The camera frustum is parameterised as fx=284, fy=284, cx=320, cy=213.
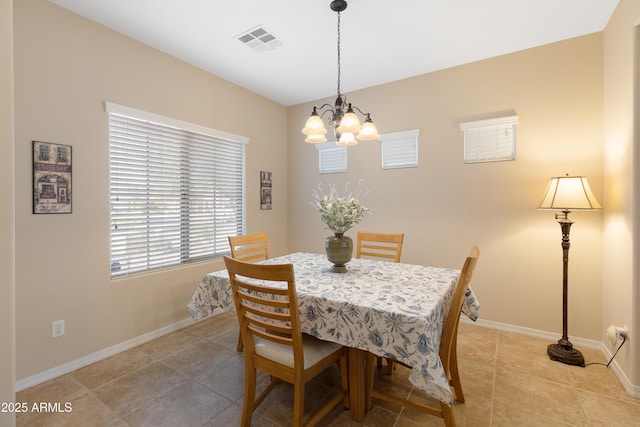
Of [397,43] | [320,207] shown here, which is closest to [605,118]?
[397,43]

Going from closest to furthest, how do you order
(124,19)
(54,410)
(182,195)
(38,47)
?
(54,410), (38,47), (124,19), (182,195)

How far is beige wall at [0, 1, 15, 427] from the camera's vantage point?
1.35 m

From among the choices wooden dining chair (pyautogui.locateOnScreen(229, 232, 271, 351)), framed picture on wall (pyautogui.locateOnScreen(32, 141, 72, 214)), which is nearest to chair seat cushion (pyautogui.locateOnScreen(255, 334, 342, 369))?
wooden dining chair (pyautogui.locateOnScreen(229, 232, 271, 351))

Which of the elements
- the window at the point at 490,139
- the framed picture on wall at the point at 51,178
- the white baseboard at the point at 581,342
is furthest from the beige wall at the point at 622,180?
the framed picture on wall at the point at 51,178

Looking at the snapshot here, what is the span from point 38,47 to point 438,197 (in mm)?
3685

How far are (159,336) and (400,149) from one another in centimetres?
328

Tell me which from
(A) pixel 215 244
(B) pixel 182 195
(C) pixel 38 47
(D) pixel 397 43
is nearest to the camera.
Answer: (C) pixel 38 47

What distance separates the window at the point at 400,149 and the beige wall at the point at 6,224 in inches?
123

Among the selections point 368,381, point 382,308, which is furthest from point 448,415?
point 382,308

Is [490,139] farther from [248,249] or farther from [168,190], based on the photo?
[168,190]

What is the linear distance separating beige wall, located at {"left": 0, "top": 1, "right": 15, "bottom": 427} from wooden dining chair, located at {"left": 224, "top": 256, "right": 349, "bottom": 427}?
1.03 m

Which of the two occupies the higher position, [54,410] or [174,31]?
[174,31]

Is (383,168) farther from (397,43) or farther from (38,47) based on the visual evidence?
(38,47)

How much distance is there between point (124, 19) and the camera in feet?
7.59
